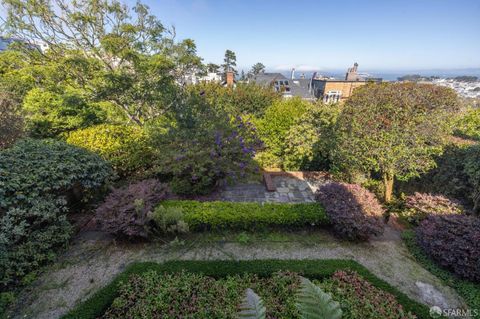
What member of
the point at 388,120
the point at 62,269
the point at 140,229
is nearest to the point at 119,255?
the point at 140,229

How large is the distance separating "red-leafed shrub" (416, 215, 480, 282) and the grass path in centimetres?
37

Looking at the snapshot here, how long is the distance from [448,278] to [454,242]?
0.61 m

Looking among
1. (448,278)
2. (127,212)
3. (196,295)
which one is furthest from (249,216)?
(448,278)

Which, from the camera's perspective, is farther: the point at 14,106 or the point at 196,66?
the point at 196,66

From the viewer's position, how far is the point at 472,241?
145 inches

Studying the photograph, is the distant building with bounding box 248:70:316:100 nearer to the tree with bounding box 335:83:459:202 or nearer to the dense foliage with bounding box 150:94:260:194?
the tree with bounding box 335:83:459:202

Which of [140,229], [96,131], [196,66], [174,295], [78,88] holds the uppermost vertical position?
[196,66]

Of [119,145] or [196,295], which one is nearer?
[196,295]

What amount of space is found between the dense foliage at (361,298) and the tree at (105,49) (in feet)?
25.5

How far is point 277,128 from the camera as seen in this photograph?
812cm

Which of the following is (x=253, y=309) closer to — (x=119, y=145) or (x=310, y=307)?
(x=310, y=307)

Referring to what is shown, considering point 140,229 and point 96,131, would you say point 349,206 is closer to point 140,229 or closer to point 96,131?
Result: point 140,229

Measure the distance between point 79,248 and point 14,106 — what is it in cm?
627

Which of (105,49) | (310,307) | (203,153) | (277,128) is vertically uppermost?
(105,49)
